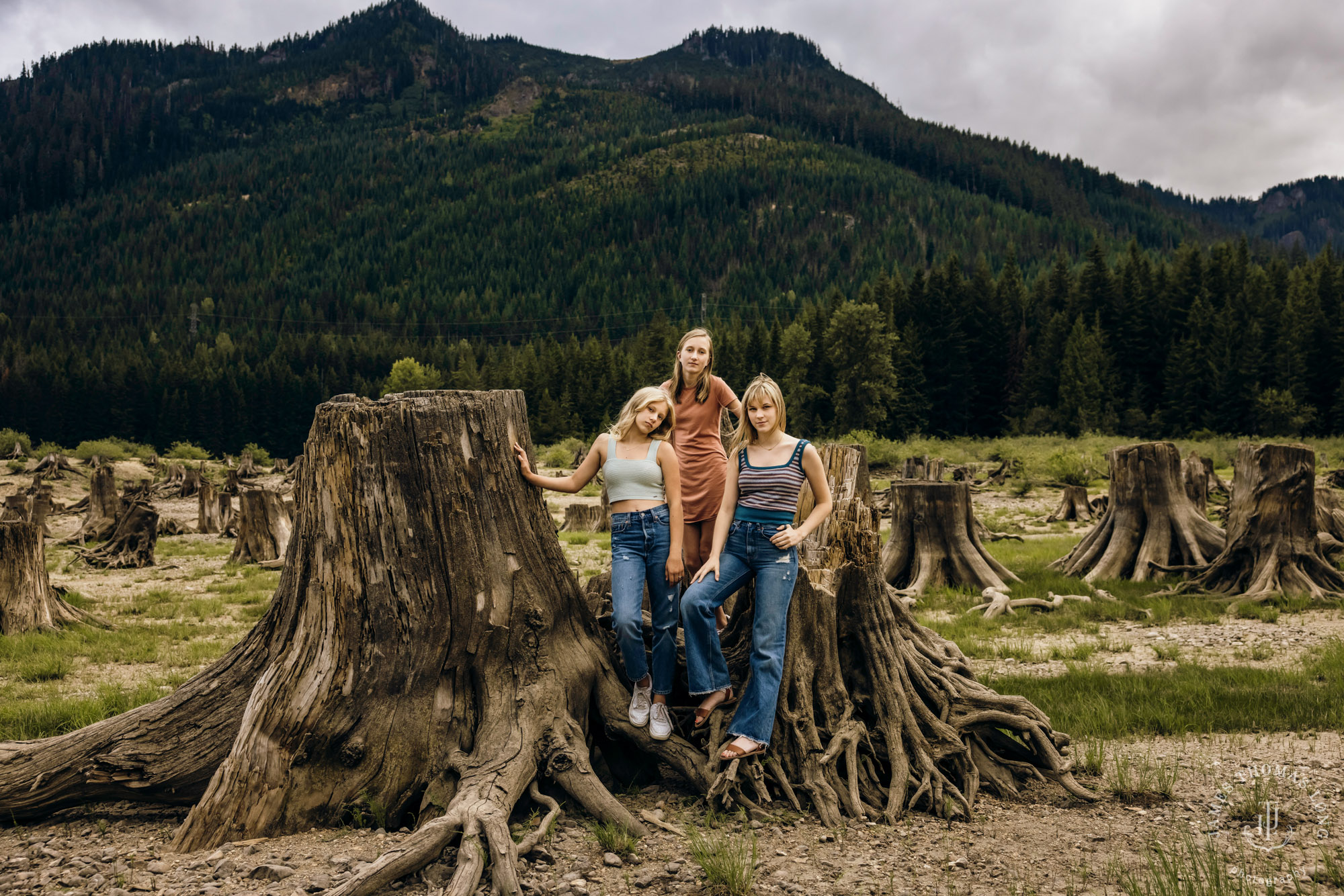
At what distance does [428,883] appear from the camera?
3350mm

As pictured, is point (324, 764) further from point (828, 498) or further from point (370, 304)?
point (370, 304)

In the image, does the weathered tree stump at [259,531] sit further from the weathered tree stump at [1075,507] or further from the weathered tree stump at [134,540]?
the weathered tree stump at [1075,507]

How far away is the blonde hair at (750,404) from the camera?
4.60m

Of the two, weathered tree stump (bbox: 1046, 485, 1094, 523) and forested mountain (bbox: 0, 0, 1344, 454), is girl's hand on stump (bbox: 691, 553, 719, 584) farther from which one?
forested mountain (bbox: 0, 0, 1344, 454)

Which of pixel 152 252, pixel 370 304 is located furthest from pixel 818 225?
pixel 152 252

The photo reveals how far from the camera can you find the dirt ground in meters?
3.42

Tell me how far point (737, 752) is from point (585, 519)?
14.9m

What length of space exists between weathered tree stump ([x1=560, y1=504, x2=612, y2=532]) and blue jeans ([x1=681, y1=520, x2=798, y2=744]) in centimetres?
1411

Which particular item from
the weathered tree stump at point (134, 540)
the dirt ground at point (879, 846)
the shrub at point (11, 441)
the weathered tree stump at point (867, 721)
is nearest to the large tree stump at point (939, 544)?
the dirt ground at point (879, 846)

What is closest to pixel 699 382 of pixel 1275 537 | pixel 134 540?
pixel 1275 537

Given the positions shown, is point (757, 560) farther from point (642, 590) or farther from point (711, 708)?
point (711, 708)

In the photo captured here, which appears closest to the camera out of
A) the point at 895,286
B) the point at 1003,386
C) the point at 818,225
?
the point at 1003,386

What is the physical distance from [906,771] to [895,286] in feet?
223

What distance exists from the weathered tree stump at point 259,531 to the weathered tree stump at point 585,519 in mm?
5677
